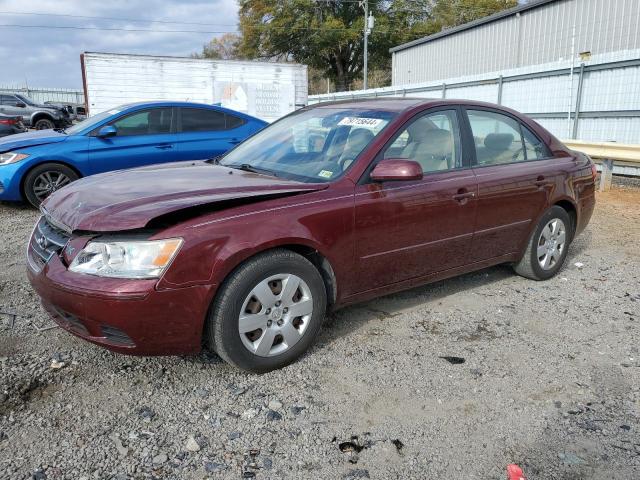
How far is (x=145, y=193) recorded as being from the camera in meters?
3.08

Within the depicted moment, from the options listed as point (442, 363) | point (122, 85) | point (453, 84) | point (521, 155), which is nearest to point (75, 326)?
point (442, 363)

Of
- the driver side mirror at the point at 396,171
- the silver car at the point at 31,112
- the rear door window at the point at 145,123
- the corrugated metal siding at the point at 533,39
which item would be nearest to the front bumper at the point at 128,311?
the driver side mirror at the point at 396,171

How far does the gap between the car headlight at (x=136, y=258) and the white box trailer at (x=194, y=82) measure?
43.1 feet

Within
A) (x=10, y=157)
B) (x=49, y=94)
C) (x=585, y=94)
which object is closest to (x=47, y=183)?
(x=10, y=157)

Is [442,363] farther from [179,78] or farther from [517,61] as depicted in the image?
[517,61]

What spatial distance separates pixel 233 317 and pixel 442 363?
Result: 135 centimetres

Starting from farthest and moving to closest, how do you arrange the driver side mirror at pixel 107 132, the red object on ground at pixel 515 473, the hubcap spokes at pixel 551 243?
the driver side mirror at pixel 107 132 → the hubcap spokes at pixel 551 243 → the red object on ground at pixel 515 473

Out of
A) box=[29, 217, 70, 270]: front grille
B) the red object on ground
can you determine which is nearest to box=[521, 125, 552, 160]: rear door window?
the red object on ground

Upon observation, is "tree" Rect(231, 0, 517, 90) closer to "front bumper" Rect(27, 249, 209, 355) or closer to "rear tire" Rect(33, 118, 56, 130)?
"rear tire" Rect(33, 118, 56, 130)

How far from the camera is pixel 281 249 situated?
3.09m

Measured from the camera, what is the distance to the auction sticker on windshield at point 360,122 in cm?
375

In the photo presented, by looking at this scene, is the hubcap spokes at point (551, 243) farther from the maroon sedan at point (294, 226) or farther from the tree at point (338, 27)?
the tree at point (338, 27)

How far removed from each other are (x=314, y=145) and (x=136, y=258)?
5.40 ft

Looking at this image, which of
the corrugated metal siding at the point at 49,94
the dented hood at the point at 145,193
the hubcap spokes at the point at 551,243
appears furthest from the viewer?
the corrugated metal siding at the point at 49,94
